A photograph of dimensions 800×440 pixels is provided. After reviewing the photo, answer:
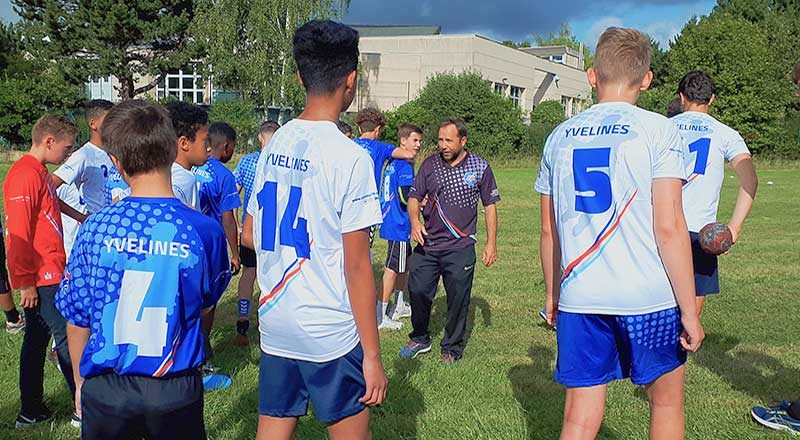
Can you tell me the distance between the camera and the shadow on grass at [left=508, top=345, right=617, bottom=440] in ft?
15.2

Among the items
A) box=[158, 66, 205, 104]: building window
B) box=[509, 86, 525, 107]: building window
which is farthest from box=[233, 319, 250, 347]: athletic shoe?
box=[509, 86, 525, 107]: building window

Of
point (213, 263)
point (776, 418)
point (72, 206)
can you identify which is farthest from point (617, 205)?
point (72, 206)

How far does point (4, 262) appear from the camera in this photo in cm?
489

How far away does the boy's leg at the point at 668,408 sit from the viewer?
10.4 feet

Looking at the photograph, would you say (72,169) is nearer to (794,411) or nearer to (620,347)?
(620,347)

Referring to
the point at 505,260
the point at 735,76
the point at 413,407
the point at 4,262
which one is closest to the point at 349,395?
the point at 413,407

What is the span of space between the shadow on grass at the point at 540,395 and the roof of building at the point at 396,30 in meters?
58.7

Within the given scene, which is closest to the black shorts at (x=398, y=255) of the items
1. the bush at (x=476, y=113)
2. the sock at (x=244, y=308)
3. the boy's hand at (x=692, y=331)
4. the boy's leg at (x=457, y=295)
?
the boy's leg at (x=457, y=295)

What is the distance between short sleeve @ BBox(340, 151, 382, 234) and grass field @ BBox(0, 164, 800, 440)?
Result: 2.38 m

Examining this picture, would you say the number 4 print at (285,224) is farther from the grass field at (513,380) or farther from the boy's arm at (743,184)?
the boy's arm at (743,184)

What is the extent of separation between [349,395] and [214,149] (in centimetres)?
392

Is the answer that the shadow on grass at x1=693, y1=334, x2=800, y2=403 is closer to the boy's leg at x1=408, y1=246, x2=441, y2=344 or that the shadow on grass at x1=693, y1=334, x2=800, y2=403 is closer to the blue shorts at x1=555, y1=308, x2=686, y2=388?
the boy's leg at x1=408, y1=246, x2=441, y2=344

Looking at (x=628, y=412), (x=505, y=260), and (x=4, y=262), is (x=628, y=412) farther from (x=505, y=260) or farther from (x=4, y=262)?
(x=505, y=260)

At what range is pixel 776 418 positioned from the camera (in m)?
4.62
